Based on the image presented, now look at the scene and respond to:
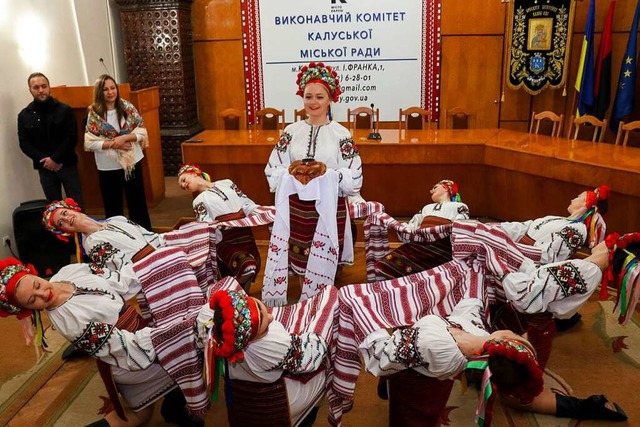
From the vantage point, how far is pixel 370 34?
23.1 feet

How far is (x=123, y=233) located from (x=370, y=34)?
5.08 metres

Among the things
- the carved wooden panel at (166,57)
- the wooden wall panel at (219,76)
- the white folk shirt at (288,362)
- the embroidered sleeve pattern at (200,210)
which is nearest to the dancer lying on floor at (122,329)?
the white folk shirt at (288,362)

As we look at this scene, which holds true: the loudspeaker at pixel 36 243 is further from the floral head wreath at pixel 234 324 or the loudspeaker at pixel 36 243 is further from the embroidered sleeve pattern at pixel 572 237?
the embroidered sleeve pattern at pixel 572 237

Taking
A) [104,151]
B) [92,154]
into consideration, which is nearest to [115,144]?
[104,151]

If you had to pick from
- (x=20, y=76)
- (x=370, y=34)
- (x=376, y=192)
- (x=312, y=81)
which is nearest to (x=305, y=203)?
(x=312, y=81)

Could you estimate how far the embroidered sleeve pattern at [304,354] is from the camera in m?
2.00

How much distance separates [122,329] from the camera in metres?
2.30

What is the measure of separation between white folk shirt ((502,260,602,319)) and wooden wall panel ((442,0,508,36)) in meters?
5.19

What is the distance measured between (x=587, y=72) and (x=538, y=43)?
0.62 metres

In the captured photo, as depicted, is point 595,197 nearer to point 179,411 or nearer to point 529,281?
point 529,281

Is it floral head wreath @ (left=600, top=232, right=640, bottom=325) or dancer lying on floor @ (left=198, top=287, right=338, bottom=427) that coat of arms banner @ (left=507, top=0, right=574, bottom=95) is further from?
dancer lying on floor @ (left=198, top=287, right=338, bottom=427)

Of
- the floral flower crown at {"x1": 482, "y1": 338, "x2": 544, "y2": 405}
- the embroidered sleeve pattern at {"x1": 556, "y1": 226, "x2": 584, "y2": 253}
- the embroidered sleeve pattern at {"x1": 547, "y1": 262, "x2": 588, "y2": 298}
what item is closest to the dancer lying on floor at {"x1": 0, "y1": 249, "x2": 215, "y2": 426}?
the floral flower crown at {"x1": 482, "y1": 338, "x2": 544, "y2": 405}

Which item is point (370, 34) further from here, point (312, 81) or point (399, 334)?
point (399, 334)

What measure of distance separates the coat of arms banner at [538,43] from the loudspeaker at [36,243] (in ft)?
16.8
